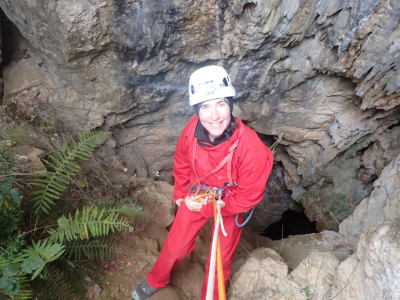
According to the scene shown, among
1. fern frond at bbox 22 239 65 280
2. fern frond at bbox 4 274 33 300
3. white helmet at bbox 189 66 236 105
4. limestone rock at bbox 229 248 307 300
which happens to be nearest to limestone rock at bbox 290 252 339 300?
limestone rock at bbox 229 248 307 300

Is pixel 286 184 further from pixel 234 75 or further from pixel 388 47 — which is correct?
pixel 388 47

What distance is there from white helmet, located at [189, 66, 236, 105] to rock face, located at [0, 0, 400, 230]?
1443 millimetres

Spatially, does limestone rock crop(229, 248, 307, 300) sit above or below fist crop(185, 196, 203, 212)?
below

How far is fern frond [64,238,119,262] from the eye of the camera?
9.99 ft

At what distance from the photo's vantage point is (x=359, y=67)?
153 inches

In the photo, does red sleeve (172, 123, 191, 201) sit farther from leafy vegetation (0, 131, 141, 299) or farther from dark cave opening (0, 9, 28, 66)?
dark cave opening (0, 9, 28, 66)

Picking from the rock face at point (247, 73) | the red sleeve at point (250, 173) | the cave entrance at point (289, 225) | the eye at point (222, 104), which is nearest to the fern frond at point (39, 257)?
the red sleeve at point (250, 173)

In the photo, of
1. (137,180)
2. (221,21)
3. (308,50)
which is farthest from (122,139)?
(308,50)

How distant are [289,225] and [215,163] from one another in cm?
470

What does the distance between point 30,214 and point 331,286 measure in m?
3.07

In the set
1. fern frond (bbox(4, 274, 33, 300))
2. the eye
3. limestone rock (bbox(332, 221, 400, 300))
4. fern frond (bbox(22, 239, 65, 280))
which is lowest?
limestone rock (bbox(332, 221, 400, 300))

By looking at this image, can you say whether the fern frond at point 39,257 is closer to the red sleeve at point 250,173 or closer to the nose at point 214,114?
the red sleeve at point 250,173

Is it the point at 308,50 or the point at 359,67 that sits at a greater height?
the point at 308,50

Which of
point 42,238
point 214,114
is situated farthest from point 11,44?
point 214,114
